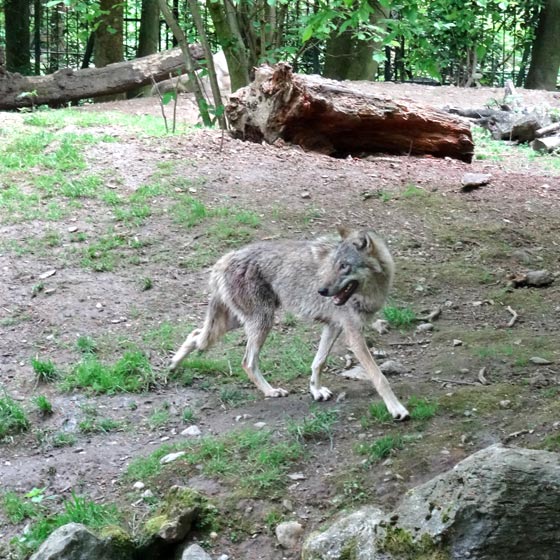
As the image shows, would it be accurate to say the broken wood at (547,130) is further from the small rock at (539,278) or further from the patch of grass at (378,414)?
the patch of grass at (378,414)

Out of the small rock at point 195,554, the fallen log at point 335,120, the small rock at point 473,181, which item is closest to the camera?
the small rock at point 195,554

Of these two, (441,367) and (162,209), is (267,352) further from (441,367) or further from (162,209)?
(162,209)

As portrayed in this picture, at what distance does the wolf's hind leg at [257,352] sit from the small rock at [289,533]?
169cm

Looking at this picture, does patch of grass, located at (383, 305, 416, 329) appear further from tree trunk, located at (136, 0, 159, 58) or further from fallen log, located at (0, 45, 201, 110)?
tree trunk, located at (136, 0, 159, 58)

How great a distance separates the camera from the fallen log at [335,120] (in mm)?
10891

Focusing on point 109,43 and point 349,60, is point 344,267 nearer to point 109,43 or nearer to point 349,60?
point 349,60

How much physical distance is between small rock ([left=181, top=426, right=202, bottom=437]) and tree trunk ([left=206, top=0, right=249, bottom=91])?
304 inches

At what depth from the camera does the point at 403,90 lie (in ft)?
57.0

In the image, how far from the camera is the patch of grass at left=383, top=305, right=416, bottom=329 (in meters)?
7.34

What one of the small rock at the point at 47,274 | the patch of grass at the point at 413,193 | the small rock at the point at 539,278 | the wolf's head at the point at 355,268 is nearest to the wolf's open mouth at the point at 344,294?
the wolf's head at the point at 355,268

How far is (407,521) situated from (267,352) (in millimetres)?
3352

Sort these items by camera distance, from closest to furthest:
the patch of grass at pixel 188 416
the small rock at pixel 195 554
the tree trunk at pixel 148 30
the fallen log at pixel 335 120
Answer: the small rock at pixel 195 554
the patch of grass at pixel 188 416
the fallen log at pixel 335 120
the tree trunk at pixel 148 30

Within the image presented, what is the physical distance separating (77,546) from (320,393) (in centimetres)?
227

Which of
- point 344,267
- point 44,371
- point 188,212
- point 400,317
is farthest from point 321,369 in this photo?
point 188,212
